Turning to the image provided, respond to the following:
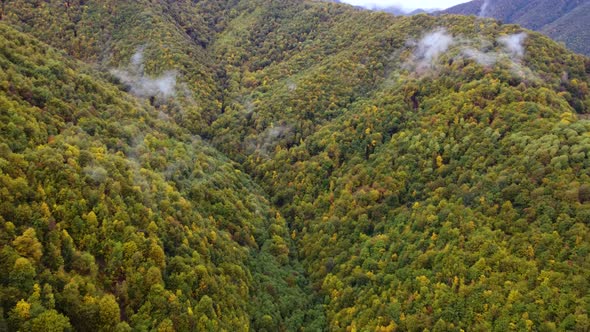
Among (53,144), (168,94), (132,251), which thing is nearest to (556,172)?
(132,251)

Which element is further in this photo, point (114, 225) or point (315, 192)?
point (315, 192)

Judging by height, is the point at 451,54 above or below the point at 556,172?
above

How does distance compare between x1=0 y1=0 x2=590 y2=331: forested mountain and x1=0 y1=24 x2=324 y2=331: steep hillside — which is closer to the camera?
x1=0 y1=24 x2=324 y2=331: steep hillside

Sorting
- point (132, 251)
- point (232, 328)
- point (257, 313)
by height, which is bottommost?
point (257, 313)

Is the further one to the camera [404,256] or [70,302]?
[404,256]

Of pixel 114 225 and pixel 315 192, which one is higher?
pixel 114 225

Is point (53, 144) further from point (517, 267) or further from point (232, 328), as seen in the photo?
point (517, 267)

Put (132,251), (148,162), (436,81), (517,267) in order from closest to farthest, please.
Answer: (132,251), (517,267), (148,162), (436,81)

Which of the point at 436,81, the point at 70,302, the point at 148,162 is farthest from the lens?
the point at 436,81
